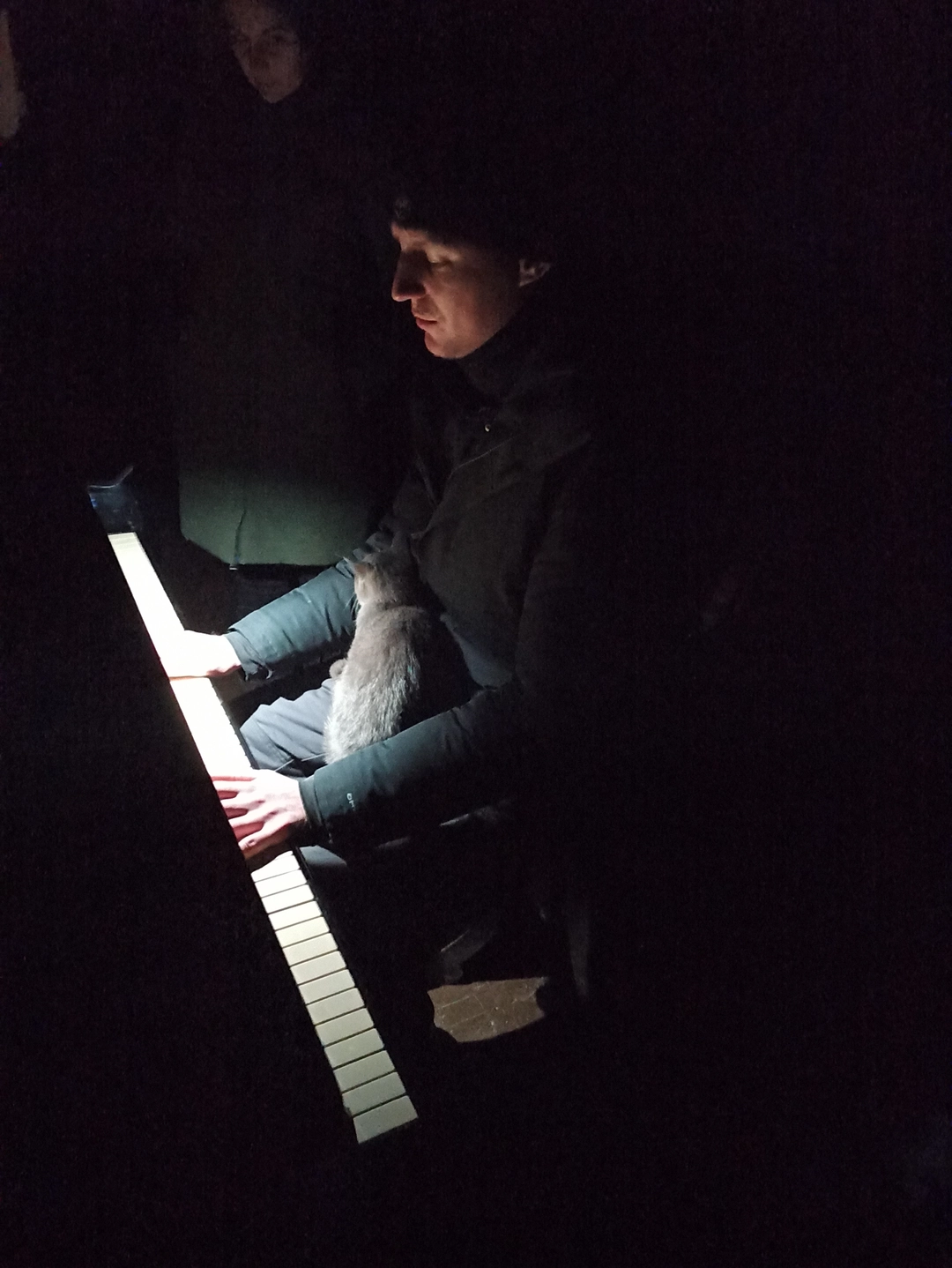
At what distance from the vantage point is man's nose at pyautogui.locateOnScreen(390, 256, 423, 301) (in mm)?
1112

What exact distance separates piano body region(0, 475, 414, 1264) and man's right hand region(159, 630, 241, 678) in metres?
0.69

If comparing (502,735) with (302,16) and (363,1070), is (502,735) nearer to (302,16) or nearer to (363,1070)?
(363,1070)

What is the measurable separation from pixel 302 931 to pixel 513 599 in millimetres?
577

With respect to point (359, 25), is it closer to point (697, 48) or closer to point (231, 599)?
point (697, 48)

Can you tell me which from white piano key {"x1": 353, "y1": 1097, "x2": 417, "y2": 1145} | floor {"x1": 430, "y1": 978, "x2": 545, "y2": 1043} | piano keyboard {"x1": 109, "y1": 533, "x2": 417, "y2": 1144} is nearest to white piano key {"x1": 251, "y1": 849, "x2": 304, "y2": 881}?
piano keyboard {"x1": 109, "y1": 533, "x2": 417, "y2": 1144}

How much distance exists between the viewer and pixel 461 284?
110 cm

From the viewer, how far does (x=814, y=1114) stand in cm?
139

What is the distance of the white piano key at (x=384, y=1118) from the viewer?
86 cm

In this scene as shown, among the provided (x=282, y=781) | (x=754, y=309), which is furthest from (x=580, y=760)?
(x=754, y=309)

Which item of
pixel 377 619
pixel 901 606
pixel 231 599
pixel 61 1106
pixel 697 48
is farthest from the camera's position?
pixel 231 599

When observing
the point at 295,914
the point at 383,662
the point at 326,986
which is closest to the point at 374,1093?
the point at 326,986

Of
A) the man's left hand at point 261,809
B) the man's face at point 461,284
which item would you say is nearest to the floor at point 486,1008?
the man's left hand at point 261,809

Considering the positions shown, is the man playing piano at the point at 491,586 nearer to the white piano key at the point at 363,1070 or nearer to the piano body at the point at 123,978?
the white piano key at the point at 363,1070

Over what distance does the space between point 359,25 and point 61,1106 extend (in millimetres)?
1563
